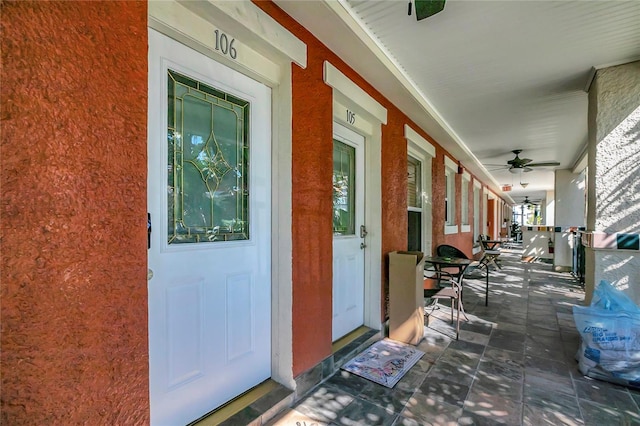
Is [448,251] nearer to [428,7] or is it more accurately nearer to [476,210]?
[428,7]

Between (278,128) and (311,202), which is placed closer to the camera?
(278,128)

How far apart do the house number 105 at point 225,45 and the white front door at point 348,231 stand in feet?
4.02

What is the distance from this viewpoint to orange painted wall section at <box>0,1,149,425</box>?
943mm

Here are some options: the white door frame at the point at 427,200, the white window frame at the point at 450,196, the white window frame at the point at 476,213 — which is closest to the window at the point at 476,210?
the white window frame at the point at 476,213

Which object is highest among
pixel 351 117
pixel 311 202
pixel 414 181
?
pixel 351 117

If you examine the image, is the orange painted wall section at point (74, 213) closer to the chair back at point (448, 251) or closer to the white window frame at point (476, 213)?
the chair back at point (448, 251)

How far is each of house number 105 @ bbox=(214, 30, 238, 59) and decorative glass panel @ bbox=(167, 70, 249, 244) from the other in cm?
22

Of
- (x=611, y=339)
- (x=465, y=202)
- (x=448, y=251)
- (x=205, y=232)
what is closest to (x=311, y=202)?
(x=205, y=232)

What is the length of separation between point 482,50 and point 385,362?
9.23ft

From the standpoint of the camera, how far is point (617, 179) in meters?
2.75

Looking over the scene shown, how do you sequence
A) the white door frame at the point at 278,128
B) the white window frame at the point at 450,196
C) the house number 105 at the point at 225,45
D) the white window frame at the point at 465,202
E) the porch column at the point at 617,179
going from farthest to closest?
the white window frame at the point at 465,202, the white window frame at the point at 450,196, the porch column at the point at 617,179, the white door frame at the point at 278,128, the house number 105 at the point at 225,45

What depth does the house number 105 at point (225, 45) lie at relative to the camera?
169cm

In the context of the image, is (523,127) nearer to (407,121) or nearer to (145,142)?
(407,121)

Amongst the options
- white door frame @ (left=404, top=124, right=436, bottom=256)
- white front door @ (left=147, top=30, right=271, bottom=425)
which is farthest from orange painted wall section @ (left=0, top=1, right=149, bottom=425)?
white door frame @ (left=404, top=124, right=436, bottom=256)
